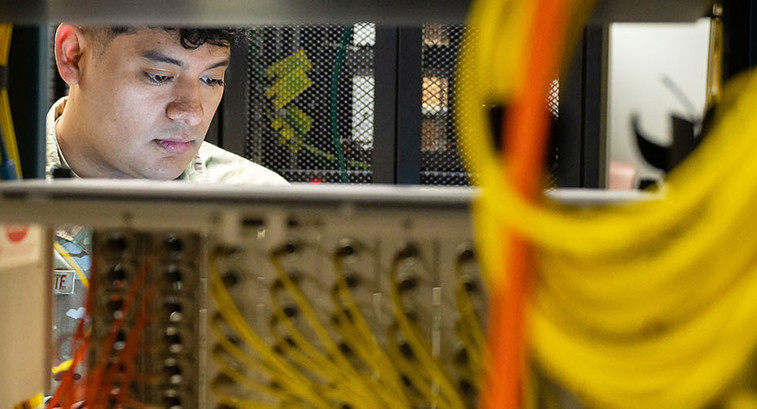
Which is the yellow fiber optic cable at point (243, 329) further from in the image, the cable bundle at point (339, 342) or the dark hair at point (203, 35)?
the dark hair at point (203, 35)

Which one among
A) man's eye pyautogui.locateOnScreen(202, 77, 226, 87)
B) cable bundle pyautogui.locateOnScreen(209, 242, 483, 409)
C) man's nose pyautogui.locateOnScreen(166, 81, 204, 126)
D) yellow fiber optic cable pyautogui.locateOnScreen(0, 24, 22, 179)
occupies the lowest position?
cable bundle pyautogui.locateOnScreen(209, 242, 483, 409)

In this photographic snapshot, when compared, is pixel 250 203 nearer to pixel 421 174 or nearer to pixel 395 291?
pixel 395 291

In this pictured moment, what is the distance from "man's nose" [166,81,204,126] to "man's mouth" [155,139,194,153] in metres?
0.08

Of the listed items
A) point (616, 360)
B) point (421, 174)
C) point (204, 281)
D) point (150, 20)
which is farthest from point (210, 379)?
point (421, 174)

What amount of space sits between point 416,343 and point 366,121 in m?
1.37

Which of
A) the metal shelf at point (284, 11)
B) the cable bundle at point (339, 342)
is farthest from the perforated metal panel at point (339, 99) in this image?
the cable bundle at point (339, 342)

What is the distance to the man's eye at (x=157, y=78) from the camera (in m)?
1.81

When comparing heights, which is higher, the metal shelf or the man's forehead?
the man's forehead

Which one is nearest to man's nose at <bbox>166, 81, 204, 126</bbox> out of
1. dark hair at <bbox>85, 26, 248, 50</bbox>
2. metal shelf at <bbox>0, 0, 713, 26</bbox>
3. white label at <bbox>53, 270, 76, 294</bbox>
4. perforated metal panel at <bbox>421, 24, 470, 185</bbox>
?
dark hair at <bbox>85, 26, 248, 50</bbox>

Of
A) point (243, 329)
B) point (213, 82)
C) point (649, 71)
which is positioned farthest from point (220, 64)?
point (649, 71)

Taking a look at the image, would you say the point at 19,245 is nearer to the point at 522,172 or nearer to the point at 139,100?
the point at 522,172

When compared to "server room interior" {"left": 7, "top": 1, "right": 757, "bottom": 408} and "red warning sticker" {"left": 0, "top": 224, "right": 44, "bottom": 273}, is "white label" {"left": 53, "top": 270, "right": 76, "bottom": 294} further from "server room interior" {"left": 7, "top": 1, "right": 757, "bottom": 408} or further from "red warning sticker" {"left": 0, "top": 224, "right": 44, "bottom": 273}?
"red warning sticker" {"left": 0, "top": 224, "right": 44, "bottom": 273}

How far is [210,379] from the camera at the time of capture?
549 millimetres

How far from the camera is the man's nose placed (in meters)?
1.82
